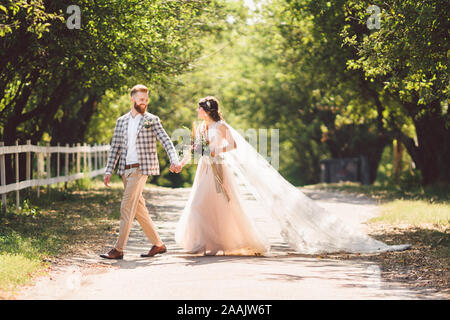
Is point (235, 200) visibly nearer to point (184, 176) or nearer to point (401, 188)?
point (401, 188)

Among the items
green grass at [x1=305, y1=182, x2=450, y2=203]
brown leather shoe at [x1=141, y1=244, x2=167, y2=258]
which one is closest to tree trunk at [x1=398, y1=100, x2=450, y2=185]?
green grass at [x1=305, y1=182, x2=450, y2=203]

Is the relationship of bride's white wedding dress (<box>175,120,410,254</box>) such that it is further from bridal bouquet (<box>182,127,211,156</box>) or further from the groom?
the groom

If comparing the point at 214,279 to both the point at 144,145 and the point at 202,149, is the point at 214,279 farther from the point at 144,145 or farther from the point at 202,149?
the point at 202,149

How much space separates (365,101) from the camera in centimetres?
2541

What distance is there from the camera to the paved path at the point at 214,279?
724 centimetres

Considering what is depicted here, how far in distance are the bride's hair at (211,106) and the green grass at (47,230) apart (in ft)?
9.28

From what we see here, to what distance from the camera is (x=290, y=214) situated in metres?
11.0

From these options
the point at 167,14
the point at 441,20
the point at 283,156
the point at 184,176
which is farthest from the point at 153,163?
the point at 283,156

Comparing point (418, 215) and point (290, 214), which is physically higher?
point (290, 214)

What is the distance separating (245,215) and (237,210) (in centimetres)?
→ 14

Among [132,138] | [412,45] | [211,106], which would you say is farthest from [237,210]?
[412,45]

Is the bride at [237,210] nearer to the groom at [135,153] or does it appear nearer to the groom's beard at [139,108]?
the groom at [135,153]

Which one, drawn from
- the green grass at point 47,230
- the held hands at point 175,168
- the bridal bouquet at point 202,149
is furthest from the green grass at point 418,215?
the held hands at point 175,168
